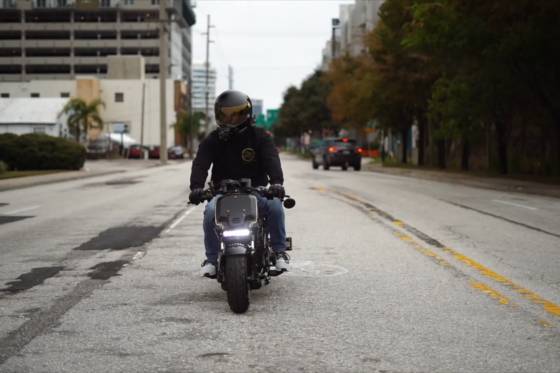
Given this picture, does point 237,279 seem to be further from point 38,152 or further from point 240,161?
point 38,152

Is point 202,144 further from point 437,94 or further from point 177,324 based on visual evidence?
point 437,94

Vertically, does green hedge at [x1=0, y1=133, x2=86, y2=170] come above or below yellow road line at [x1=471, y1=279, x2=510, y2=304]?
above

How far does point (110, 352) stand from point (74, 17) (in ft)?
344

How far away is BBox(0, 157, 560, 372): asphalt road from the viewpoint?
16.9 feet

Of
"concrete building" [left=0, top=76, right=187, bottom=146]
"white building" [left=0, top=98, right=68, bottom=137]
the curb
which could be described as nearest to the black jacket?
the curb

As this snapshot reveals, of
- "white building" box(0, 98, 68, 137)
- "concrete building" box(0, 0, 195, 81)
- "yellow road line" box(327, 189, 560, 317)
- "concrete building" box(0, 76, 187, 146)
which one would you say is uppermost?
"concrete building" box(0, 0, 195, 81)

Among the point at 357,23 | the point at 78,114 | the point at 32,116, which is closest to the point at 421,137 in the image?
the point at 32,116

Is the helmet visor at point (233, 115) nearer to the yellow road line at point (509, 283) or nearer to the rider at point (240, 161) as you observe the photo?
the rider at point (240, 161)

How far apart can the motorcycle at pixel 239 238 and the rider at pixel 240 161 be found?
0.82 feet

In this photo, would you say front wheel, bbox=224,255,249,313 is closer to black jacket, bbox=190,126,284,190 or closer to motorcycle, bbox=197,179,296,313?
motorcycle, bbox=197,179,296,313

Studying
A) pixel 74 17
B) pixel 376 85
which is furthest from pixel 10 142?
pixel 74 17

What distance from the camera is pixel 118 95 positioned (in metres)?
106

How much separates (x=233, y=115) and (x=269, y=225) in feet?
3.49

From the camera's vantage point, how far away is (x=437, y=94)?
3734 centimetres
